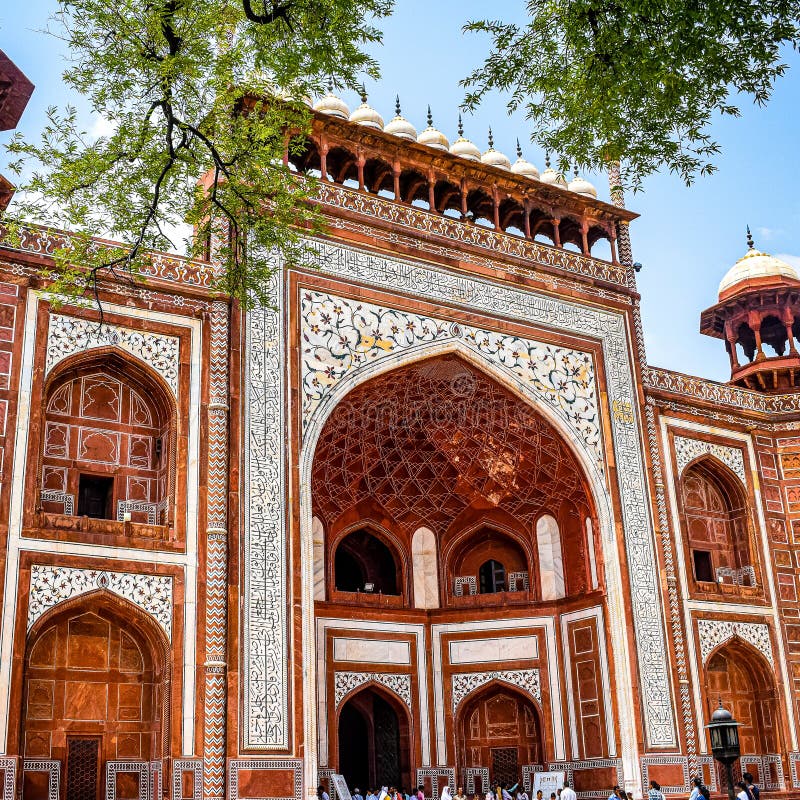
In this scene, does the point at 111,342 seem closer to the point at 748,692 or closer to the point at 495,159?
the point at 495,159

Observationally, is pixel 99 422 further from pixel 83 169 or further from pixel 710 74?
pixel 710 74

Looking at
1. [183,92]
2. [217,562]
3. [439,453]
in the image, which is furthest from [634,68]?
[439,453]

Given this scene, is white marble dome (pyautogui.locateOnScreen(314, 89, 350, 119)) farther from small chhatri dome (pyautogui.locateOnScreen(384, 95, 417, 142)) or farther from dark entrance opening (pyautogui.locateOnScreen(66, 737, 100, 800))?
dark entrance opening (pyautogui.locateOnScreen(66, 737, 100, 800))

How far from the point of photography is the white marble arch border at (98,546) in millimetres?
9617

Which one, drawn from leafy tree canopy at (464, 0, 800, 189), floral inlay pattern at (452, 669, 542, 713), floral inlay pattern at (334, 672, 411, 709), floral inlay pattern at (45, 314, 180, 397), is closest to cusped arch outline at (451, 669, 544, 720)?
floral inlay pattern at (452, 669, 542, 713)

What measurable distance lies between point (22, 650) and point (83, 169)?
188 inches

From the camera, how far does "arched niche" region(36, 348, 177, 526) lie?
10.8 m

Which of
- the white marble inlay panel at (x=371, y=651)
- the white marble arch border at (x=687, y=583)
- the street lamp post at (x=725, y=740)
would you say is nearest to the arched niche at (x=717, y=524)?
the white marble arch border at (x=687, y=583)

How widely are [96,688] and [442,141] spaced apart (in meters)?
8.42

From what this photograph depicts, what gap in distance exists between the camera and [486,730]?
14727mm

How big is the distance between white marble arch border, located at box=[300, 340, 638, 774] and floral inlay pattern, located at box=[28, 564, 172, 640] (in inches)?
57.3

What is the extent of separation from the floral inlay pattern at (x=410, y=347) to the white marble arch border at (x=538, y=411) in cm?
8

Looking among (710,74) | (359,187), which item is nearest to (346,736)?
(359,187)

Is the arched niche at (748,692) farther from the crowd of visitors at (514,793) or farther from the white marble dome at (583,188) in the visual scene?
the white marble dome at (583,188)
